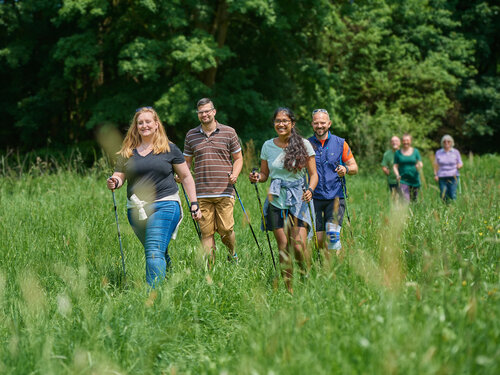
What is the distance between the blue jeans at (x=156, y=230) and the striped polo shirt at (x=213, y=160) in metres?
0.98

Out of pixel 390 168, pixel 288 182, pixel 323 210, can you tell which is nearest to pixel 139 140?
pixel 288 182

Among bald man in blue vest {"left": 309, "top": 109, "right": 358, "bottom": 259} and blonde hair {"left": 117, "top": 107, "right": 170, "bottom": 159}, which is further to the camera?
bald man in blue vest {"left": 309, "top": 109, "right": 358, "bottom": 259}

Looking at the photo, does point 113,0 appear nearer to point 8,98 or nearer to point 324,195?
point 8,98

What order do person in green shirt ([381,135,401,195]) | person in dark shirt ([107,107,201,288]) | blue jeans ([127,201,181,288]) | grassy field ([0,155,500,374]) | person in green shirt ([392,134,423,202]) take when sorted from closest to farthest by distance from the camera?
grassy field ([0,155,500,374])
blue jeans ([127,201,181,288])
person in dark shirt ([107,107,201,288])
person in green shirt ([392,134,423,202])
person in green shirt ([381,135,401,195])

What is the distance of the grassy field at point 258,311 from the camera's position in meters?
2.55

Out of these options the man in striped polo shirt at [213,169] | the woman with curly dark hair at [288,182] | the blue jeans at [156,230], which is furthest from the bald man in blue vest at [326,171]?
the blue jeans at [156,230]

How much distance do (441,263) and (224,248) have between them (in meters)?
3.21

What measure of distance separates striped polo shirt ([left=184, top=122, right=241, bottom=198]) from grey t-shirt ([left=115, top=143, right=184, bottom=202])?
0.91 meters

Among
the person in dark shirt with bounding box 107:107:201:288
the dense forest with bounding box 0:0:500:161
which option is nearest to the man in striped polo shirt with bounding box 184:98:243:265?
the person in dark shirt with bounding box 107:107:201:288

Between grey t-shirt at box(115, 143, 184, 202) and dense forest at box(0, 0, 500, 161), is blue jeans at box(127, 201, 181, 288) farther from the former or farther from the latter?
dense forest at box(0, 0, 500, 161)

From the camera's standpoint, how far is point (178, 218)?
4.83m

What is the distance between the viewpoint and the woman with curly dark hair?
4.86 metres

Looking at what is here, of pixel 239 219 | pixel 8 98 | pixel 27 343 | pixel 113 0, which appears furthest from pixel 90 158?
pixel 27 343

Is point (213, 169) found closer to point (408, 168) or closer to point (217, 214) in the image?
point (217, 214)
